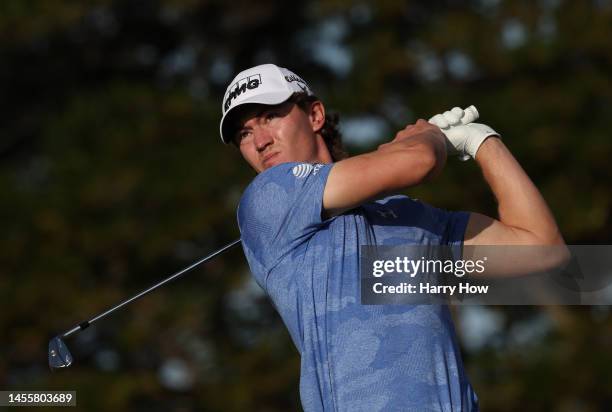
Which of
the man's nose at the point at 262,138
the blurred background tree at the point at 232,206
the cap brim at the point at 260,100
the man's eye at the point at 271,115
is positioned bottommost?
the man's nose at the point at 262,138

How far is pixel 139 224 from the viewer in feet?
32.4

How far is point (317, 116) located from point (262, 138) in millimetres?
271

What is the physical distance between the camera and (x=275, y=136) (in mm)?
3168

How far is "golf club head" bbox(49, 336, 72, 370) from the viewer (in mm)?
3561

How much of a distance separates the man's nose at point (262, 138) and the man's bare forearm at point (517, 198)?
0.50m

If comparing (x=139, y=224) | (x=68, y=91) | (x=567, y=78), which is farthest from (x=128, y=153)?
(x=567, y=78)

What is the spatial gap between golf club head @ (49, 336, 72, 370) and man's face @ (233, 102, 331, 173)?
0.80 m

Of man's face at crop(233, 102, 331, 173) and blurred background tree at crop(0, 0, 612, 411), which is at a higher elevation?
blurred background tree at crop(0, 0, 612, 411)

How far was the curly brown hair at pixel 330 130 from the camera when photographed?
3316 mm

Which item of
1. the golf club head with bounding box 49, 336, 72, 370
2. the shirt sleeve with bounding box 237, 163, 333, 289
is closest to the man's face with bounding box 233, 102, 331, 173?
the shirt sleeve with bounding box 237, 163, 333, 289

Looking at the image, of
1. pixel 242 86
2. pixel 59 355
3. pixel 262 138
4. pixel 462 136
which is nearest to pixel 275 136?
pixel 262 138

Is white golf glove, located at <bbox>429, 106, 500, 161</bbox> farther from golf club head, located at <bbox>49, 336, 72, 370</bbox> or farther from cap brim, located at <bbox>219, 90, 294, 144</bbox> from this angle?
golf club head, located at <bbox>49, 336, 72, 370</bbox>

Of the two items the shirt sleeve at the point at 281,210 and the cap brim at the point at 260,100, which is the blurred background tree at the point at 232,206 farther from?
the shirt sleeve at the point at 281,210

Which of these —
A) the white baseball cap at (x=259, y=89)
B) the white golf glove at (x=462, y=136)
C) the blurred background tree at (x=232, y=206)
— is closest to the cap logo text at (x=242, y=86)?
the white baseball cap at (x=259, y=89)
